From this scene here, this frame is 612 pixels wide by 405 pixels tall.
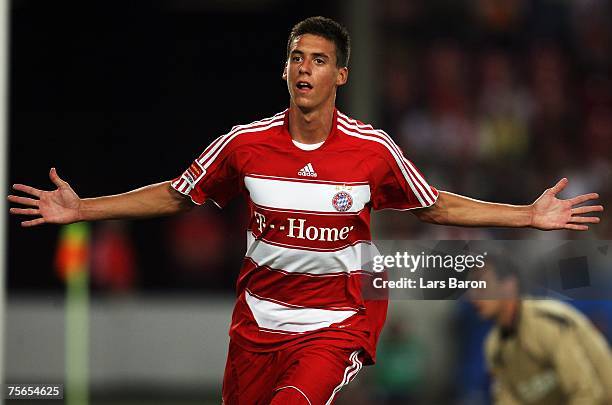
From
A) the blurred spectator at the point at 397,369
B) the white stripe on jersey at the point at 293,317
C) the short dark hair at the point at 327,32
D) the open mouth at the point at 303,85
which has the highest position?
the short dark hair at the point at 327,32

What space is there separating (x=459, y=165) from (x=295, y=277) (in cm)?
760

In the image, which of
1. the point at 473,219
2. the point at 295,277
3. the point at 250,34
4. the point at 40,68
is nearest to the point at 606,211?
the point at 473,219

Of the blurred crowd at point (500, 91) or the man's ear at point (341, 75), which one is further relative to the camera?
the blurred crowd at point (500, 91)

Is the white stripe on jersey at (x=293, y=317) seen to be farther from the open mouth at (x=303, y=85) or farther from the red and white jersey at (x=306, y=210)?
the open mouth at (x=303, y=85)

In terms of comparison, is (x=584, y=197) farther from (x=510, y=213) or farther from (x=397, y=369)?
(x=397, y=369)

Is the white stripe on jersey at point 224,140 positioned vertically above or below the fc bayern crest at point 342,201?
above

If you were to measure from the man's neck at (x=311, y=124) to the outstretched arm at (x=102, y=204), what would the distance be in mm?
596

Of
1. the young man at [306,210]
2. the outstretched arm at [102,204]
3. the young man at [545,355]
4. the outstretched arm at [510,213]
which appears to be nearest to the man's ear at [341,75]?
the young man at [306,210]

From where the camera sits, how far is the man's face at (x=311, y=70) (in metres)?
4.89

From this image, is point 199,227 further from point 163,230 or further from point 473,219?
point 473,219

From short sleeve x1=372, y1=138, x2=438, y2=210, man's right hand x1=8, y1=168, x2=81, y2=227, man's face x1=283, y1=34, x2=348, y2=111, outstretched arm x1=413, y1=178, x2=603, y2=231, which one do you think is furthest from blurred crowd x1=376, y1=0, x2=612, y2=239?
man's right hand x1=8, y1=168, x2=81, y2=227

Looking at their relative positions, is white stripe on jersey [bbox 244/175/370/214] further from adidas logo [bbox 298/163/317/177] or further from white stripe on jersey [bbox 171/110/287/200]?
white stripe on jersey [bbox 171/110/287/200]

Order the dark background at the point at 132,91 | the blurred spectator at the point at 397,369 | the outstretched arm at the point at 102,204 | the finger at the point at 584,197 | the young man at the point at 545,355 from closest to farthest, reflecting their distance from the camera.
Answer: the finger at the point at 584,197 < the outstretched arm at the point at 102,204 < the young man at the point at 545,355 < the blurred spectator at the point at 397,369 < the dark background at the point at 132,91

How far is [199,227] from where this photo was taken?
1432 centimetres
